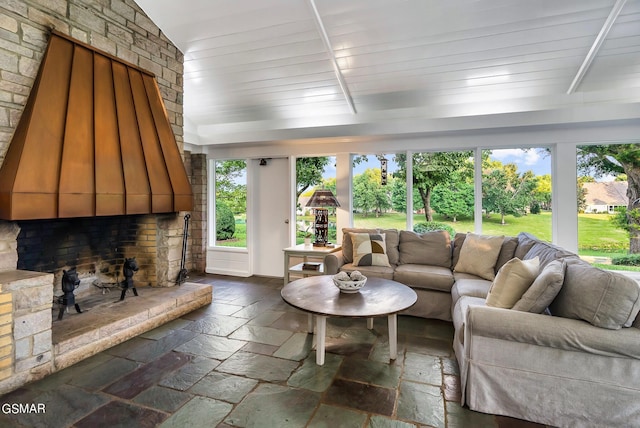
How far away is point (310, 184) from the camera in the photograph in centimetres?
521

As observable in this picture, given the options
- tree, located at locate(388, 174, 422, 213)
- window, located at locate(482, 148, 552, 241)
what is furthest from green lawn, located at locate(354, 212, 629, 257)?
tree, located at locate(388, 174, 422, 213)

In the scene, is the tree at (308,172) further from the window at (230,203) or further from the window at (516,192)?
the window at (516,192)

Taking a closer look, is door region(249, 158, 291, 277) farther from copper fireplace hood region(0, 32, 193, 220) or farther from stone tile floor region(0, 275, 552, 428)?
stone tile floor region(0, 275, 552, 428)

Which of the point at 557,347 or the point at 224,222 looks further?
the point at 224,222

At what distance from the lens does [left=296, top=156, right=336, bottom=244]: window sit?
506 centimetres

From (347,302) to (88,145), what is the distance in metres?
2.43

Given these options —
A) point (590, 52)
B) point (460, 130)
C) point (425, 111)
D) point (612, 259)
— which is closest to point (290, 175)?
point (425, 111)

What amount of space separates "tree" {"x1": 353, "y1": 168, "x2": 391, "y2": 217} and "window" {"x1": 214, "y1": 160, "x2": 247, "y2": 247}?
1.92 metres

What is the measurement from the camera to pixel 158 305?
326 cm

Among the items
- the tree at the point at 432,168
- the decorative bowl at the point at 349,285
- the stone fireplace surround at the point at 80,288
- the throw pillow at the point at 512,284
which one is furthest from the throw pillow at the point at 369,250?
the stone fireplace surround at the point at 80,288

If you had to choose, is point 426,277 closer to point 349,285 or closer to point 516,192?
point 349,285

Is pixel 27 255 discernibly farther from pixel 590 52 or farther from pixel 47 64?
pixel 590 52

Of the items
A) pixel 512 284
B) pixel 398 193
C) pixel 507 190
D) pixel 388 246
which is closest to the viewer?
pixel 512 284

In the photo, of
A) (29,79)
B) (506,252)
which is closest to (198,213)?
(29,79)
